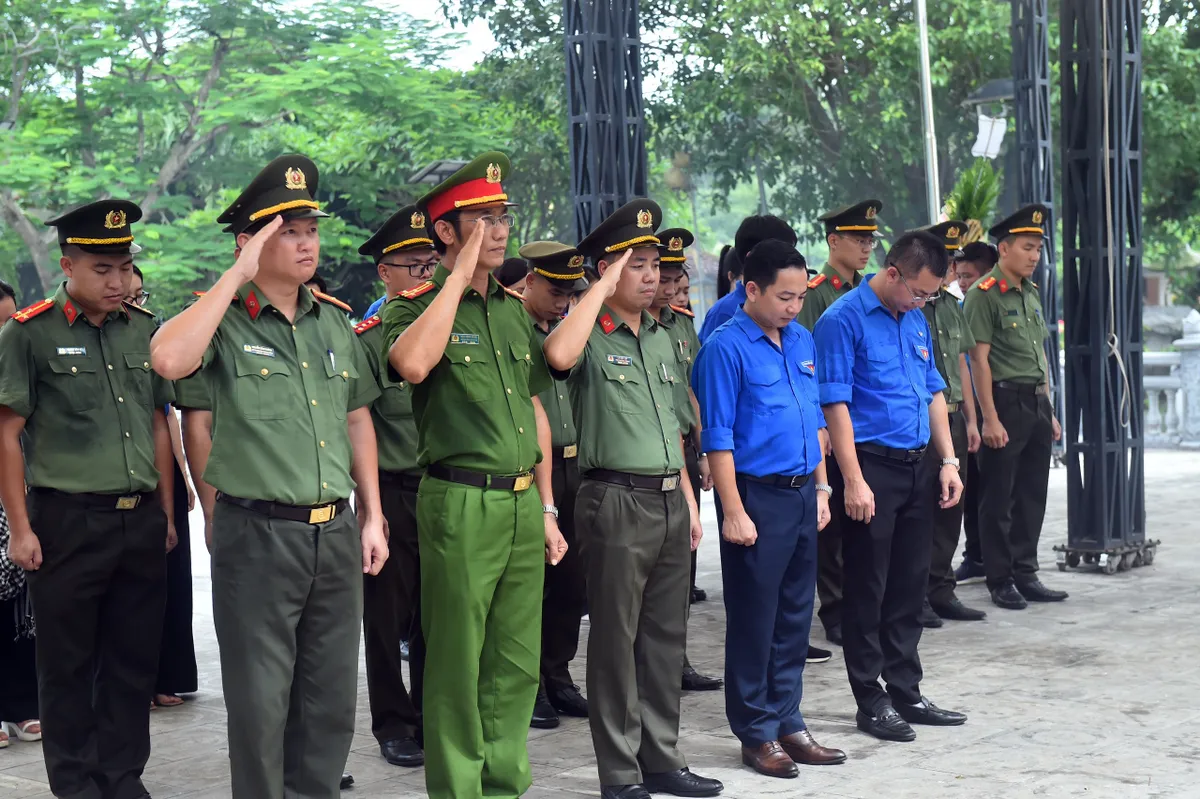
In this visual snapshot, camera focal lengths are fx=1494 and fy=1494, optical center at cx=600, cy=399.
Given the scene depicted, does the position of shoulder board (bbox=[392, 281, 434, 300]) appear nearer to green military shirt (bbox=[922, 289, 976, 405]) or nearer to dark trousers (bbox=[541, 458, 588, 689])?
dark trousers (bbox=[541, 458, 588, 689])

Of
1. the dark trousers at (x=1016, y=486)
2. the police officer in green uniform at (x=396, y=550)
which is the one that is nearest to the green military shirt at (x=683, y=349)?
the police officer in green uniform at (x=396, y=550)

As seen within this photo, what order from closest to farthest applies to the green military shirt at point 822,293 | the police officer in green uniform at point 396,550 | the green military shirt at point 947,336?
the police officer in green uniform at point 396,550
the green military shirt at point 822,293
the green military shirt at point 947,336

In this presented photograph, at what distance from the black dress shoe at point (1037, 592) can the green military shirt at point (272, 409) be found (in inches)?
196

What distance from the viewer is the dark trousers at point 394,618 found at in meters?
5.27

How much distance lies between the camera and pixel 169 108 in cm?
2773

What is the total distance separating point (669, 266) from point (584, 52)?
3406 mm

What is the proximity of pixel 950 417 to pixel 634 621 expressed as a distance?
342 centimetres

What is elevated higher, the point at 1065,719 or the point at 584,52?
the point at 584,52

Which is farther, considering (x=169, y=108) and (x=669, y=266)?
(x=169, y=108)

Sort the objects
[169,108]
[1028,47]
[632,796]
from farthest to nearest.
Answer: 1. [169,108]
2. [1028,47]
3. [632,796]

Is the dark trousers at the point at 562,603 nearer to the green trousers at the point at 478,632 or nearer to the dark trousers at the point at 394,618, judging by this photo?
the dark trousers at the point at 394,618

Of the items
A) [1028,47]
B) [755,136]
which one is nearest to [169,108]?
[755,136]

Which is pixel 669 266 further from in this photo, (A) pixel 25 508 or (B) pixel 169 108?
(B) pixel 169 108

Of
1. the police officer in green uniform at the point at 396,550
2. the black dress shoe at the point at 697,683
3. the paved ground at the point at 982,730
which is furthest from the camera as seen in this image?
the black dress shoe at the point at 697,683
